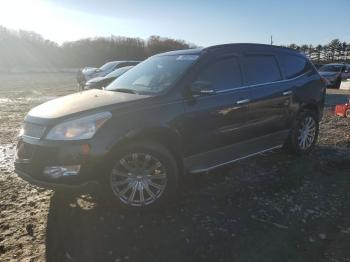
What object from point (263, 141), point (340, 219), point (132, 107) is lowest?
point (340, 219)

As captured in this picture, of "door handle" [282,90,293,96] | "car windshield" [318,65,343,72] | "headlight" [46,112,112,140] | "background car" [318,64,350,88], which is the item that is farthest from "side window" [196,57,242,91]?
"car windshield" [318,65,343,72]

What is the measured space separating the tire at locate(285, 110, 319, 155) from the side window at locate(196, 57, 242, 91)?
1.66 metres

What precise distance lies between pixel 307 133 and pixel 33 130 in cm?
453

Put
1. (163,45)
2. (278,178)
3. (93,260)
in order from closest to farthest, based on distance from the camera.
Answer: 1. (93,260)
2. (278,178)
3. (163,45)

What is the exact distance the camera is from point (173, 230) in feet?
12.6

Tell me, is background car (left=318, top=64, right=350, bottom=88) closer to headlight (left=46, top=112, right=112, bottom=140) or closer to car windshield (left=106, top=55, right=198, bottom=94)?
car windshield (left=106, top=55, right=198, bottom=94)

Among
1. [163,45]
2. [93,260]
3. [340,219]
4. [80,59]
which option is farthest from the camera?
[163,45]

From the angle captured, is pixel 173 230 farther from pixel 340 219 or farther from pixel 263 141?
pixel 263 141

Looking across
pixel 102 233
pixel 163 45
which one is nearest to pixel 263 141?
pixel 102 233

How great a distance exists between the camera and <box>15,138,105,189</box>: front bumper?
3723 millimetres

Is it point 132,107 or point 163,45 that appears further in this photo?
point 163,45

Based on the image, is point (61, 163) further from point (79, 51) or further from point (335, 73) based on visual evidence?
point (79, 51)

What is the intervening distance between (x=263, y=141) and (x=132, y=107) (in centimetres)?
233

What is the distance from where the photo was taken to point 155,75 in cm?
497
